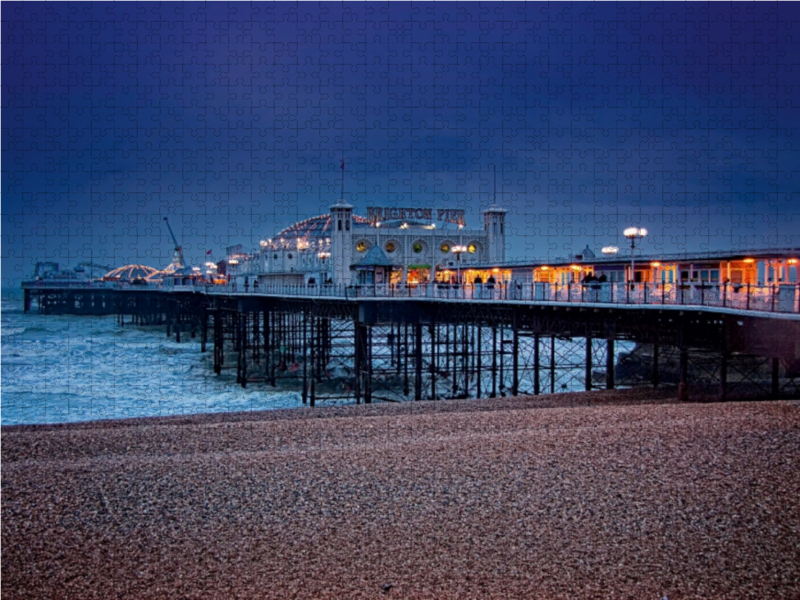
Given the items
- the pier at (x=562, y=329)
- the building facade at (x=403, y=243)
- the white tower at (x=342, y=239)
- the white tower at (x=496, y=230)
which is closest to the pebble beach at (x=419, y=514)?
the pier at (x=562, y=329)

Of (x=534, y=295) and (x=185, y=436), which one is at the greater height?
(x=534, y=295)

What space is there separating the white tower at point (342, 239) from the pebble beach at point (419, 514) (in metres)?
60.2

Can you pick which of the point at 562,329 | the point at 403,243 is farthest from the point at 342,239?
the point at 562,329

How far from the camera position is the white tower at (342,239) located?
75.6m

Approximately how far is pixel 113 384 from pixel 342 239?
36673 millimetres

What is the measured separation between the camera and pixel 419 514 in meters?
9.99

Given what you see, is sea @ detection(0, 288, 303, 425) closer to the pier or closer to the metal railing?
the pier

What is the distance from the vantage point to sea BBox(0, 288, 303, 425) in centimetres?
3419

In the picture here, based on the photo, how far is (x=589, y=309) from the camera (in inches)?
1029

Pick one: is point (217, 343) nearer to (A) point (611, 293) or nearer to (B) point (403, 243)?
(B) point (403, 243)

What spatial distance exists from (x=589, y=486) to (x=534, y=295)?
18.2 meters

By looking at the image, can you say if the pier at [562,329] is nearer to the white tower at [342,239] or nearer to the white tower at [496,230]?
the white tower at [342,239]

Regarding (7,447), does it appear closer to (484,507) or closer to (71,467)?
(71,467)

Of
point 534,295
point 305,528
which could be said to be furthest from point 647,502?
point 534,295
